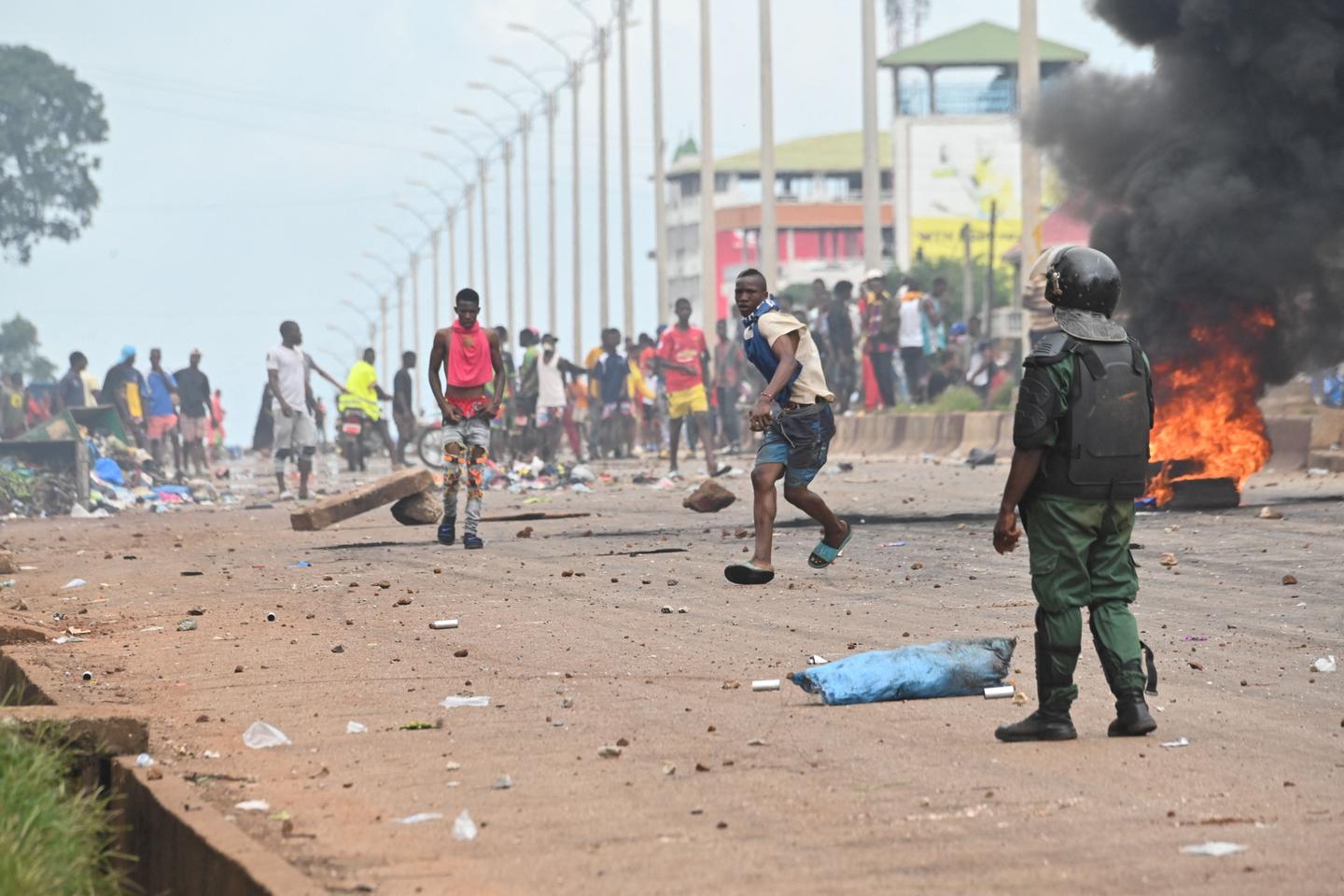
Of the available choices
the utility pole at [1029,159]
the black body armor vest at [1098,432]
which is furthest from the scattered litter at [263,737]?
the utility pole at [1029,159]

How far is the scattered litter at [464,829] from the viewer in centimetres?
519

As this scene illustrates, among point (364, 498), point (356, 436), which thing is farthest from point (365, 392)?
point (364, 498)

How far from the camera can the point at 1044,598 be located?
254 inches

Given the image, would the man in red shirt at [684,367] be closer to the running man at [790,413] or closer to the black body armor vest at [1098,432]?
the running man at [790,413]

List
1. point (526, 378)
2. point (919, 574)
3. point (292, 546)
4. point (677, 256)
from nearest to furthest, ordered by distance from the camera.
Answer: point (919, 574) < point (292, 546) < point (526, 378) < point (677, 256)

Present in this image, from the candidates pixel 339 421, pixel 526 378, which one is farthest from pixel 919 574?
pixel 339 421

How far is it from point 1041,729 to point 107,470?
20.4 m

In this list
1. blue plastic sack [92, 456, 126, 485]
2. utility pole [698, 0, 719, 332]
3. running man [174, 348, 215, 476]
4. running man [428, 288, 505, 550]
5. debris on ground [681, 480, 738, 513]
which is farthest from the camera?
utility pole [698, 0, 719, 332]

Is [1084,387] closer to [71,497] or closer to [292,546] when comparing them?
[292,546]

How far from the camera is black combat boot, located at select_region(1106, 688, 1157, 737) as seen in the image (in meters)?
6.46

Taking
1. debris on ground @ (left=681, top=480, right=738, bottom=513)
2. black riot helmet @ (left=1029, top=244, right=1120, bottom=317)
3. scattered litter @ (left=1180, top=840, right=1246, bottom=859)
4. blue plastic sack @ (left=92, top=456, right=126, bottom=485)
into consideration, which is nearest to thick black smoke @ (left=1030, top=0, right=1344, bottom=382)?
debris on ground @ (left=681, top=480, right=738, bottom=513)

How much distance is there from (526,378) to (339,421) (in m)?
4.28

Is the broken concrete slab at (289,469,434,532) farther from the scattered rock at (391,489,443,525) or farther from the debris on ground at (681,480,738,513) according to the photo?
the debris on ground at (681,480,738,513)

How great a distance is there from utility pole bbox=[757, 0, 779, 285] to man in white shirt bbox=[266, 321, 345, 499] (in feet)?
59.6
